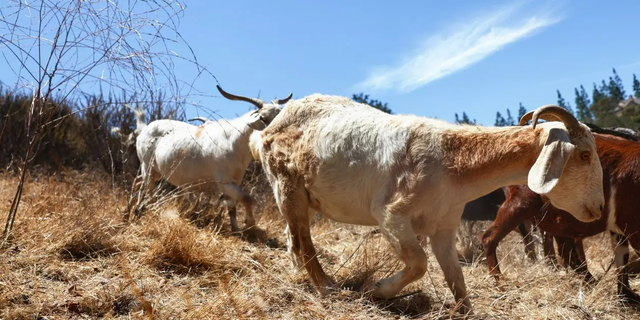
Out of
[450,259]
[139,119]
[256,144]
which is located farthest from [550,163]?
[139,119]

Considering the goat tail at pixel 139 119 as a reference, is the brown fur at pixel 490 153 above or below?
below

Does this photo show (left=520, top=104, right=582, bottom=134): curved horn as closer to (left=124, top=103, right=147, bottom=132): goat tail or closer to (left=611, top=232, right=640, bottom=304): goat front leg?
(left=611, top=232, right=640, bottom=304): goat front leg

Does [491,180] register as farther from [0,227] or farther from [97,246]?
[0,227]

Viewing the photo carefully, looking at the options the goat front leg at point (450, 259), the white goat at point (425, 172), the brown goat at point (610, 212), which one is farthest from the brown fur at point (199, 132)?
the goat front leg at point (450, 259)

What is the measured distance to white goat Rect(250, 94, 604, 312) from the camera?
11.4ft

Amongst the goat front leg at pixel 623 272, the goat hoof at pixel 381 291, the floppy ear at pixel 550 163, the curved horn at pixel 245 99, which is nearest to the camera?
the floppy ear at pixel 550 163

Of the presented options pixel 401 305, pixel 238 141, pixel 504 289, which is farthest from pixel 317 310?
pixel 238 141

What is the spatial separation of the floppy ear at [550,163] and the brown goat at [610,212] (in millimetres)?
1452

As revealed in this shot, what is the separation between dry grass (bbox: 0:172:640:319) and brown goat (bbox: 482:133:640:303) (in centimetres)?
32

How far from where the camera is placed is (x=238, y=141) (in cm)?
701

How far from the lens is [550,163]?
3252 millimetres

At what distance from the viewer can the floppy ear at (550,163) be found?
322 cm

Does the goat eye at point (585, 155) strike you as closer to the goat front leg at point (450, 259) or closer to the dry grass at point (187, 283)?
the goat front leg at point (450, 259)

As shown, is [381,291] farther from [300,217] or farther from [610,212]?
[610,212]
